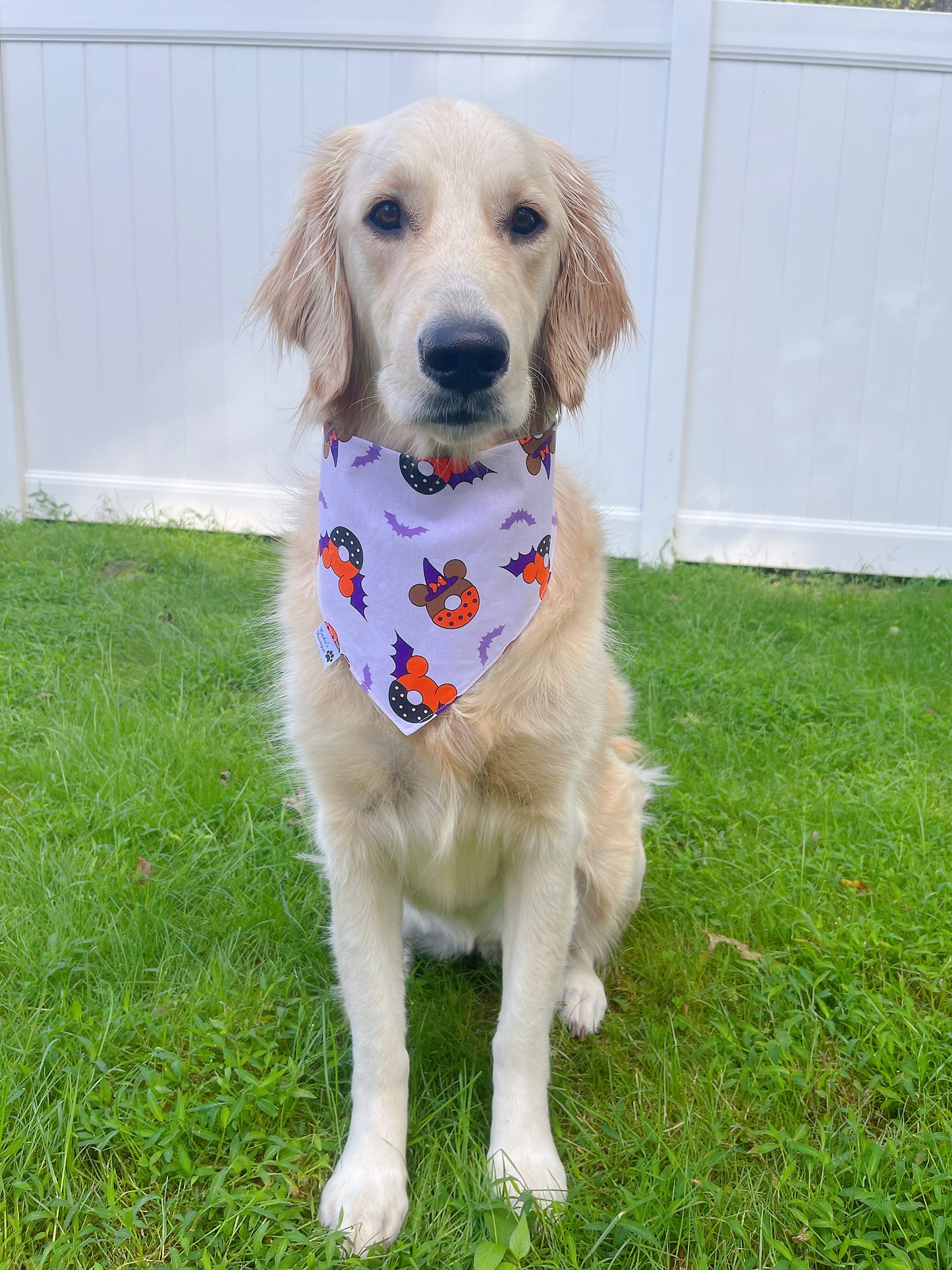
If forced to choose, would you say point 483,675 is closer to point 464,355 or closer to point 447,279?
point 464,355

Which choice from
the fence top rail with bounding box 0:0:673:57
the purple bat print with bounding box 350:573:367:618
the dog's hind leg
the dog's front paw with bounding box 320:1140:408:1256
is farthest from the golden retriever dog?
the fence top rail with bounding box 0:0:673:57

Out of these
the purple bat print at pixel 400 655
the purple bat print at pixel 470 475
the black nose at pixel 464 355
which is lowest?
the purple bat print at pixel 400 655

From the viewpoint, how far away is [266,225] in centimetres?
536

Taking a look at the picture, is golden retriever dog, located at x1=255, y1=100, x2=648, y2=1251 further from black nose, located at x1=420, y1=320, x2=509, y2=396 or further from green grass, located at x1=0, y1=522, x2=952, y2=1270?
green grass, located at x1=0, y1=522, x2=952, y2=1270

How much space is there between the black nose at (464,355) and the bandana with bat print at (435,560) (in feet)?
0.79

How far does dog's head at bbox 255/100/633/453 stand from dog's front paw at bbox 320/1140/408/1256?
1.28 metres

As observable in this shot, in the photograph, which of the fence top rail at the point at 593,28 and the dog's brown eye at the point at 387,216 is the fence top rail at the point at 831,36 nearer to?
the fence top rail at the point at 593,28

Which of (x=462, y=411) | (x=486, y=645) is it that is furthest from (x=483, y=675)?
(x=462, y=411)

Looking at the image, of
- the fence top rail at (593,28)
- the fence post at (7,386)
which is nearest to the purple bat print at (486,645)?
the fence top rail at (593,28)

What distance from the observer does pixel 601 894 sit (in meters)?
2.16

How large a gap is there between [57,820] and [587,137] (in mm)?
4513

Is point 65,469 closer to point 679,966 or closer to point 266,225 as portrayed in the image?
point 266,225

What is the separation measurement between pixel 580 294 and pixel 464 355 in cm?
56

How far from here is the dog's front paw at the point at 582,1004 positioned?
2.04 m
